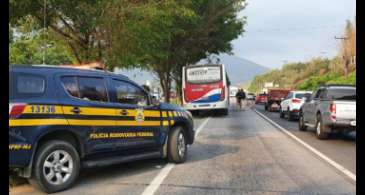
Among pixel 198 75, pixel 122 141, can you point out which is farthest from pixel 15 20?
pixel 198 75

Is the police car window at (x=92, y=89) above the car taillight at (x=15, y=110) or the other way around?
above

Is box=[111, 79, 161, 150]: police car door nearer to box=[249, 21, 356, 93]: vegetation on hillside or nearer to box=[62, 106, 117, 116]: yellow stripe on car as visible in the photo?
box=[62, 106, 117, 116]: yellow stripe on car

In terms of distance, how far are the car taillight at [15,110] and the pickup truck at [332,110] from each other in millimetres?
9536

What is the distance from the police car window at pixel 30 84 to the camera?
6.70 meters

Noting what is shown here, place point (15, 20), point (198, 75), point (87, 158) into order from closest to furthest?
point (87, 158) → point (15, 20) → point (198, 75)

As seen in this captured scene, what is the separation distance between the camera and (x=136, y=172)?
8570mm

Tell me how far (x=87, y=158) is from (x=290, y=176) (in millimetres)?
3429

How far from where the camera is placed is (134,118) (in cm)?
852

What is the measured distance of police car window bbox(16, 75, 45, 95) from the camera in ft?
22.0

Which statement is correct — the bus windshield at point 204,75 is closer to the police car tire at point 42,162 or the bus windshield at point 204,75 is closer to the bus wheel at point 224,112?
the bus wheel at point 224,112

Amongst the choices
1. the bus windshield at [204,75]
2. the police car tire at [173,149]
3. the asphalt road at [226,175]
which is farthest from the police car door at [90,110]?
the bus windshield at [204,75]

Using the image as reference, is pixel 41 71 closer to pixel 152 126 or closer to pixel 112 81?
pixel 112 81
